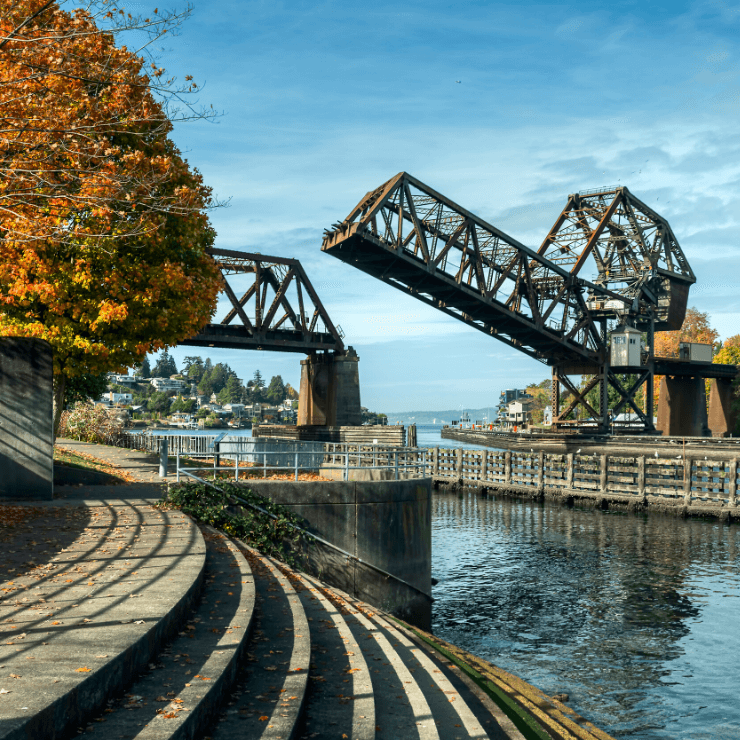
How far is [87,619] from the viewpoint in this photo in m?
7.16

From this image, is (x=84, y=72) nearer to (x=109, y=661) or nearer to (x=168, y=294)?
(x=168, y=294)

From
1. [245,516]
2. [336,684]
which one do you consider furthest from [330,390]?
[336,684]

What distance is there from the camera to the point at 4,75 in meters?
15.7

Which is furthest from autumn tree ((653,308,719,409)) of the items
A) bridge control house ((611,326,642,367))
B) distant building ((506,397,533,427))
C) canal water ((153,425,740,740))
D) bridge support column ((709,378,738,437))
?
canal water ((153,425,740,740))

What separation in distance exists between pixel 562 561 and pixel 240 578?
51.5ft

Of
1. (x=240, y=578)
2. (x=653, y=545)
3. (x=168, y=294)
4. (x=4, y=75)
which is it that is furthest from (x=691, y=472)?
(x=4, y=75)

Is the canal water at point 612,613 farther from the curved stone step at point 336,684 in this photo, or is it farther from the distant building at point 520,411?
the distant building at point 520,411

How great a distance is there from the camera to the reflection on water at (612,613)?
12.2 m

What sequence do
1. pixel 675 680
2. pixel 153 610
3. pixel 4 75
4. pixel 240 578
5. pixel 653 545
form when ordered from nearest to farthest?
pixel 153 610
pixel 240 578
pixel 675 680
pixel 4 75
pixel 653 545

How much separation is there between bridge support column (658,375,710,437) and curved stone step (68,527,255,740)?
7110cm

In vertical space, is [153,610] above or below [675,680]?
above

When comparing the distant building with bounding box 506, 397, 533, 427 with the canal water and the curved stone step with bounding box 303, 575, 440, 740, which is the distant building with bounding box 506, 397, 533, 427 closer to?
the canal water

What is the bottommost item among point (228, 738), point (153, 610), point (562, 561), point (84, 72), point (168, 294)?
point (562, 561)

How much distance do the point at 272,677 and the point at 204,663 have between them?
0.81m
